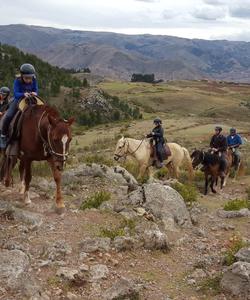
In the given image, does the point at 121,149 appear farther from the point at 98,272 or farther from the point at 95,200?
the point at 98,272

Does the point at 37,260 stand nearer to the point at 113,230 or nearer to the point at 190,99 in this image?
the point at 113,230

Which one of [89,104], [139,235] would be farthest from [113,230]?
[89,104]

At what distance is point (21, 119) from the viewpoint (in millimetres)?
10094

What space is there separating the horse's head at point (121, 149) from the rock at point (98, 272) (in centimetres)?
1104

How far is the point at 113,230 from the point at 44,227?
134cm

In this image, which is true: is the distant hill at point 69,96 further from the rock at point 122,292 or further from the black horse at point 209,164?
the rock at point 122,292

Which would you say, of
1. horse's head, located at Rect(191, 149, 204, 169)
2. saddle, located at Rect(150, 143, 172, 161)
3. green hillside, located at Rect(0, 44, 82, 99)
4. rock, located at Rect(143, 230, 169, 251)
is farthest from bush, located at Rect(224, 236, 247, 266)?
green hillside, located at Rect(0, 44, 82, 99)

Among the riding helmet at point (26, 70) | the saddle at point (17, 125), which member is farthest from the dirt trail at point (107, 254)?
the riding helmet at point (26, 70)

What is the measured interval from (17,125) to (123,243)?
338 cm

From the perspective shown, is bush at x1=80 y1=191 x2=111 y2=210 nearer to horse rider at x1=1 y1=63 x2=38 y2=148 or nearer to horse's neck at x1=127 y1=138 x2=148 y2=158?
horse rider at x1=1 y1=63 x2=38 y2=148

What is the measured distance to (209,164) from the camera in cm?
1928

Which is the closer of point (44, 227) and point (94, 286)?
point (94, 286)

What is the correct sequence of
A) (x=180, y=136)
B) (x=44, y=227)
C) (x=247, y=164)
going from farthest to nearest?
(x=180, y=136), (x=247, y=164), (x=44, y=227)

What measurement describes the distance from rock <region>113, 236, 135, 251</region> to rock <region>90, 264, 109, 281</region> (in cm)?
80
